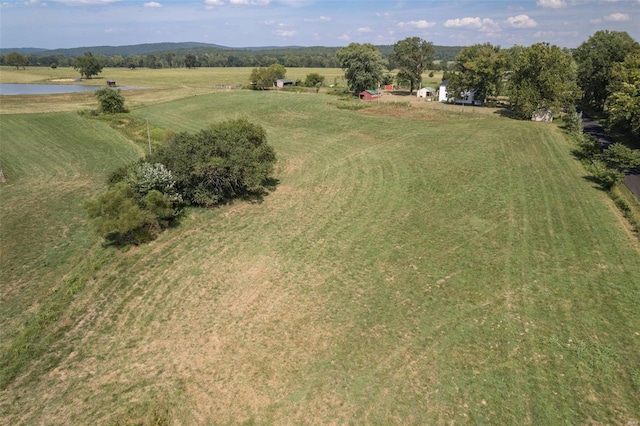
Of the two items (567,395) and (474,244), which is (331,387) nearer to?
(567,395)

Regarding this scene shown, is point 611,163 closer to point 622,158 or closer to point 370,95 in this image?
point 622,158

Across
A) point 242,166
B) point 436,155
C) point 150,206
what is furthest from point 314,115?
point 150,206

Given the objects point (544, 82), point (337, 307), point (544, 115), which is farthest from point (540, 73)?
point (337, 307)

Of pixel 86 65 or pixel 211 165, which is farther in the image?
pixel 86 65

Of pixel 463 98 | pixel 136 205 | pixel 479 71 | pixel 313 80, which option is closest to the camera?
pixel 136 205

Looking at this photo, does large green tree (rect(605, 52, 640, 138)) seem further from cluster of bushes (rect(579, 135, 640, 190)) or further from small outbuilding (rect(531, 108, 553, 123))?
small outbuilding (rect(531, 108, 553, 123))

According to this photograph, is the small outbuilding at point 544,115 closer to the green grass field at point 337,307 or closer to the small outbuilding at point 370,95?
the green grass field at point 337,307

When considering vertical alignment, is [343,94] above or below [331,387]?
above
